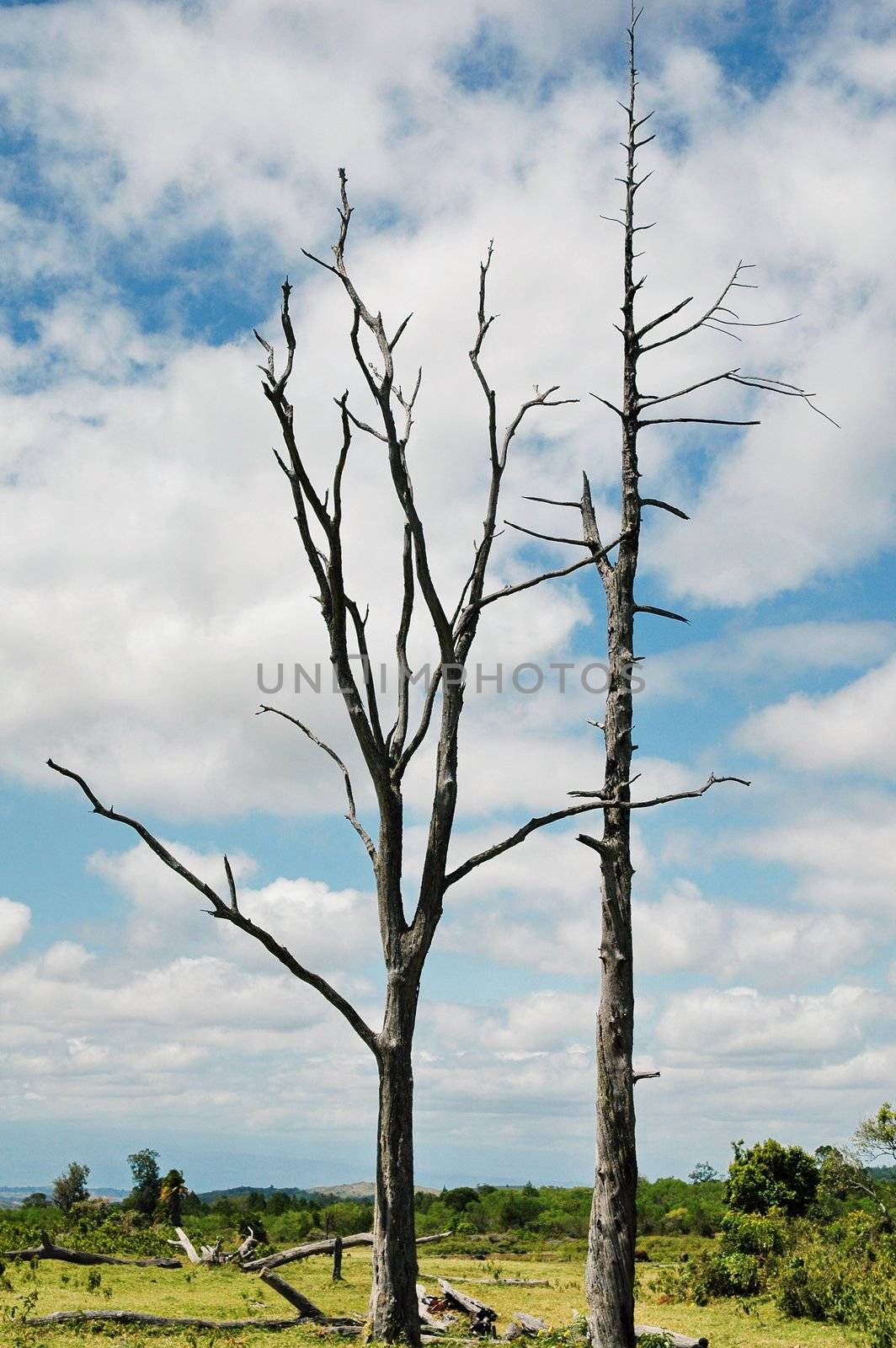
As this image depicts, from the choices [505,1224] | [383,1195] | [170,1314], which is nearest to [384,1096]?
[383,1195]

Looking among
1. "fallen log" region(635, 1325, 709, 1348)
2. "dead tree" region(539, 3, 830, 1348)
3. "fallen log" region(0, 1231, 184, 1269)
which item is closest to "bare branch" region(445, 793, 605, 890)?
"dead tree" region(539, 3, 830, 1348)

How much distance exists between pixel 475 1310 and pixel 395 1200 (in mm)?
5090

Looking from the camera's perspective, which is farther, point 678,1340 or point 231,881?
point 678,1340

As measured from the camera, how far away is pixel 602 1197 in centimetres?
1042

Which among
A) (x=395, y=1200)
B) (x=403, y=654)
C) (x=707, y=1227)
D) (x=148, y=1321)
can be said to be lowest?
(x=707, y=1227)

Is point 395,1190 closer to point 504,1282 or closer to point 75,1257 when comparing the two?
point 75,1257

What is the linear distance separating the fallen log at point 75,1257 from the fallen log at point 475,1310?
548 centimetres

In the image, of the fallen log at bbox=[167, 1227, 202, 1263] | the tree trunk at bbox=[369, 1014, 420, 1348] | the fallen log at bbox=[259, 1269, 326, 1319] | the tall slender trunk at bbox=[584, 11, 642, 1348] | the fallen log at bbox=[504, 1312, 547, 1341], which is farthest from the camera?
the fallen log at bbox=[167, 1227, 202, 1263]

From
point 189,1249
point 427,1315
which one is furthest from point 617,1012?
point 189,1249

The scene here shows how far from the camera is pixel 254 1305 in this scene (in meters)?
14.1

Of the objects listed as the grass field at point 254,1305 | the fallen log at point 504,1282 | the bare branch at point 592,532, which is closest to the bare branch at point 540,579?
the bare branch at point 592,532

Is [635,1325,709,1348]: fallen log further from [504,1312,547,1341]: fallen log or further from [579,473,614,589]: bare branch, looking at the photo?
[579,473,614,589]: bare branch

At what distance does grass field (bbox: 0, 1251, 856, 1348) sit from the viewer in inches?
405

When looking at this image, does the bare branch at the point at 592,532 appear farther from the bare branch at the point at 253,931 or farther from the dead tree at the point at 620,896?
the bare branch at the point at 253,931
